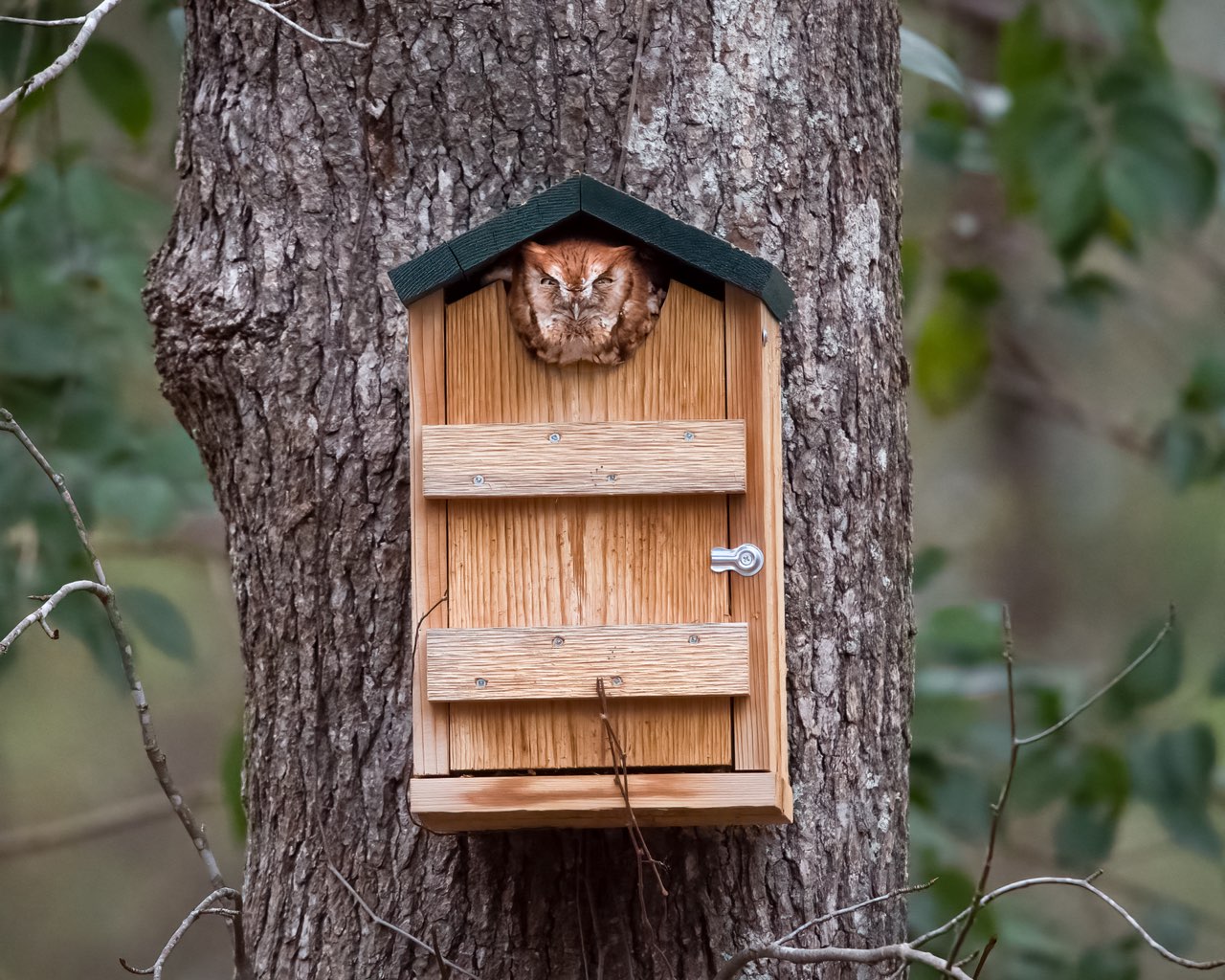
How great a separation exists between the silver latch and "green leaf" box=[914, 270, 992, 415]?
100 inches

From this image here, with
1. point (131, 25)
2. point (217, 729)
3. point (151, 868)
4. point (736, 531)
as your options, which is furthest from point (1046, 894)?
point (736, 531)

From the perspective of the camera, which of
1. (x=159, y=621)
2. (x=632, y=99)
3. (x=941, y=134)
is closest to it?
(x=632, y=99)

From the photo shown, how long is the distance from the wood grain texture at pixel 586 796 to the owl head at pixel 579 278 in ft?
1.78

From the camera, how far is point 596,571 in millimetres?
1788

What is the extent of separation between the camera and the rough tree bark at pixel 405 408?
1976 millimetres

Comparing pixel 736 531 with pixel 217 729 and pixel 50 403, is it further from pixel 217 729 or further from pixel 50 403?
pixel 217 729

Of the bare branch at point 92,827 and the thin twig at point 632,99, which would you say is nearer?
the thin twig at point 632,99

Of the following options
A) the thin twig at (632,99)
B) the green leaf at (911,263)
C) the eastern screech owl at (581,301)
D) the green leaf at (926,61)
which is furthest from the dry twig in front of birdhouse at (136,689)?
the green leaf at (911,263)

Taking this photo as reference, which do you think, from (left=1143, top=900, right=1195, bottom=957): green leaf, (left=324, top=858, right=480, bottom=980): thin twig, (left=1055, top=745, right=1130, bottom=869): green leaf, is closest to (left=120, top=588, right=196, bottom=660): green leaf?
(left=324, top=858, right=480, bottom=980): thin twig

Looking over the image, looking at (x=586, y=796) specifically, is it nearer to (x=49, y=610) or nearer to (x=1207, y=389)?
(x=49, y=610)

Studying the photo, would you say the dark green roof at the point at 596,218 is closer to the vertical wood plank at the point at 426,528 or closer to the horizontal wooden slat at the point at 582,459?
the vertical wood plank at the point at 426,528

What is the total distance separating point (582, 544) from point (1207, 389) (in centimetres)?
252

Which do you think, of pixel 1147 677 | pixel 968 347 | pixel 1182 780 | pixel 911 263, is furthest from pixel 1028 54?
pixel 1182 780

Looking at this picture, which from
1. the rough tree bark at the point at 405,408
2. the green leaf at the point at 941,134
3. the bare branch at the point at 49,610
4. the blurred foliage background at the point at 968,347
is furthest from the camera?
the green leaf at the point at 941,134
